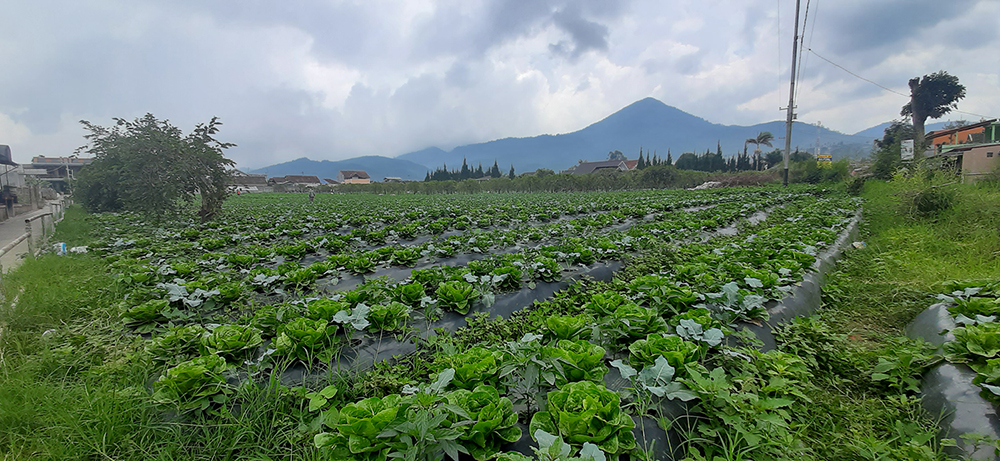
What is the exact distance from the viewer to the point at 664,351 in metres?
2.09

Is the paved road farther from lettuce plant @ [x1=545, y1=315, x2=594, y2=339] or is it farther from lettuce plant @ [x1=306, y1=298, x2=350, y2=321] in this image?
lettuce plant @ [x1=545, y1=315, x2=594, y2=339]

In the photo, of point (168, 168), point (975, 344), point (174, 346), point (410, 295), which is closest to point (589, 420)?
point (410, 295)

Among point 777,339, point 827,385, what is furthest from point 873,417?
point 777,339

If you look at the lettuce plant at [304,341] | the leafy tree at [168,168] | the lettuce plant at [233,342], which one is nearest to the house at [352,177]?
the leafy tree at [168,168]

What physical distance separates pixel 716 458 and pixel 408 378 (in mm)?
1783

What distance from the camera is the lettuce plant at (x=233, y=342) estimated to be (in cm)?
249

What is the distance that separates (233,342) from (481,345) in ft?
5.71

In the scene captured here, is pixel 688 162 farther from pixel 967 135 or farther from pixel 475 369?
pixel 475 369

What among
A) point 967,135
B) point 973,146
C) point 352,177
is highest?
point 352,177

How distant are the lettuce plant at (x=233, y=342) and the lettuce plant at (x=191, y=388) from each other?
328 millimetres

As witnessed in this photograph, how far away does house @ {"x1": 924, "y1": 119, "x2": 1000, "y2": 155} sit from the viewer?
23.2m

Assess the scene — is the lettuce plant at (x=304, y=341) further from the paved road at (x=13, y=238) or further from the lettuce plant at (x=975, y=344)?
the paved road at (x=13, y=238)

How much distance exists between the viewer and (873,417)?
7.43ft

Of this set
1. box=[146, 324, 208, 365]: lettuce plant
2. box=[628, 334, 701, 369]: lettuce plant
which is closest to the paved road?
box=[146, 324, 208, 365]: lettuce plant
